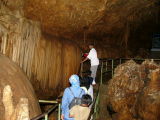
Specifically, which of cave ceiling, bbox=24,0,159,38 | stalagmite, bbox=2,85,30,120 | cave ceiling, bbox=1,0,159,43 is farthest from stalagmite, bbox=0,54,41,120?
cave ceiling, bbox=24,0,159,38

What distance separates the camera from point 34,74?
9.34 m

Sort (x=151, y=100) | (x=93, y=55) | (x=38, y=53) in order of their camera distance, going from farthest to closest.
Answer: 1. (x=38, y=53)
2. (x=93, y=55)
3. (x=151, y=100)

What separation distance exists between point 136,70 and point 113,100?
1209mm

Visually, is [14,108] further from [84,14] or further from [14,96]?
[84,14]

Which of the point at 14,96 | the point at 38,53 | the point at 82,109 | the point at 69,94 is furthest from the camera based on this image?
the point at 38,53

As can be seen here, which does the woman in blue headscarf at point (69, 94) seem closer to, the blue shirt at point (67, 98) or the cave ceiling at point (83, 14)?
the blue shirt at point (67, 98)

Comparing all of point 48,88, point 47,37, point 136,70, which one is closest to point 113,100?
point 136,70

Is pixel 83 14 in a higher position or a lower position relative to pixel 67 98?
higher

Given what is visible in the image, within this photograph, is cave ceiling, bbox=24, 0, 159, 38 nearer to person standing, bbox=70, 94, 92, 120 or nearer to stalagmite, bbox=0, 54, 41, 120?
stalagmite, bbox=0, 54, 41, 120

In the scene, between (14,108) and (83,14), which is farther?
(83,14)

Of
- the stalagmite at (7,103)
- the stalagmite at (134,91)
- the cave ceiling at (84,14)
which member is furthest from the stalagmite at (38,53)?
the stalagmite at (7,103)

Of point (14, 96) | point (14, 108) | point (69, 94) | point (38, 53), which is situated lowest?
point (14, 108)

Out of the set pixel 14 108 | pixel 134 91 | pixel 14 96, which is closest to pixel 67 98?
pixel 14 108

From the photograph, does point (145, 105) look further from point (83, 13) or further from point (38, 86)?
point (83, 13)
